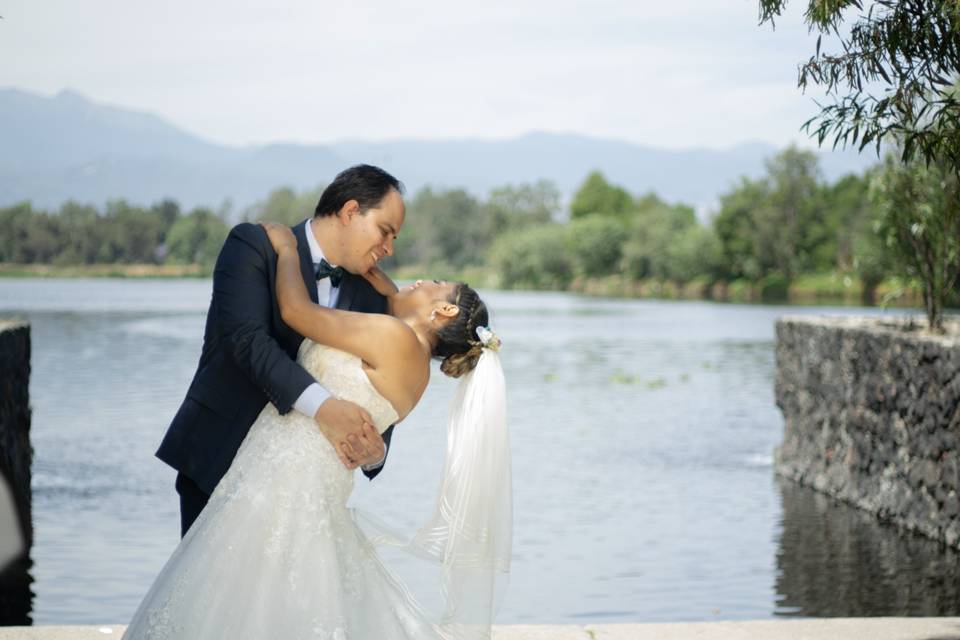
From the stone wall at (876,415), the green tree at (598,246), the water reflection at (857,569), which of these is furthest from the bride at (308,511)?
the green tree at (598,246)

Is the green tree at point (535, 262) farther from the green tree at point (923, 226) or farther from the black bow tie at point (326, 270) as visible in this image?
the black bow tie at point (326, 270)

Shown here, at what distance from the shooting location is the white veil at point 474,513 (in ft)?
14.7

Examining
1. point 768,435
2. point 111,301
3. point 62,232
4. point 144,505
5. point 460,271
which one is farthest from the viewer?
point 460,271

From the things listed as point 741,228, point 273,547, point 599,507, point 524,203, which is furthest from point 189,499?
point 524,203

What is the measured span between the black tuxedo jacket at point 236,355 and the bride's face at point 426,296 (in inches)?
6.6

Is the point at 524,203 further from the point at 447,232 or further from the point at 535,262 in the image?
the point at 535,262

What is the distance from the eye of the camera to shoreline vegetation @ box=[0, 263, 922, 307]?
75312 mm

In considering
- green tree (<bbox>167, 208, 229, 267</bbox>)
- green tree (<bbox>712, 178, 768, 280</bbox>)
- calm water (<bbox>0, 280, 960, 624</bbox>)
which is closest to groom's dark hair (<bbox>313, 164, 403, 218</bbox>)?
calm water (<bbox>0, 280, 960, 624</bbox>)

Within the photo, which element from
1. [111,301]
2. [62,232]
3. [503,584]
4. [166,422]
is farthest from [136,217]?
[503,584]

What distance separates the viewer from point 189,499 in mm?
4395

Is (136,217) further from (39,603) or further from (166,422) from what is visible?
(39,603)

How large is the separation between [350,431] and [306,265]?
56 cm

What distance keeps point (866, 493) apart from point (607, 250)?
10536 cm

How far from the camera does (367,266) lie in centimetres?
420
